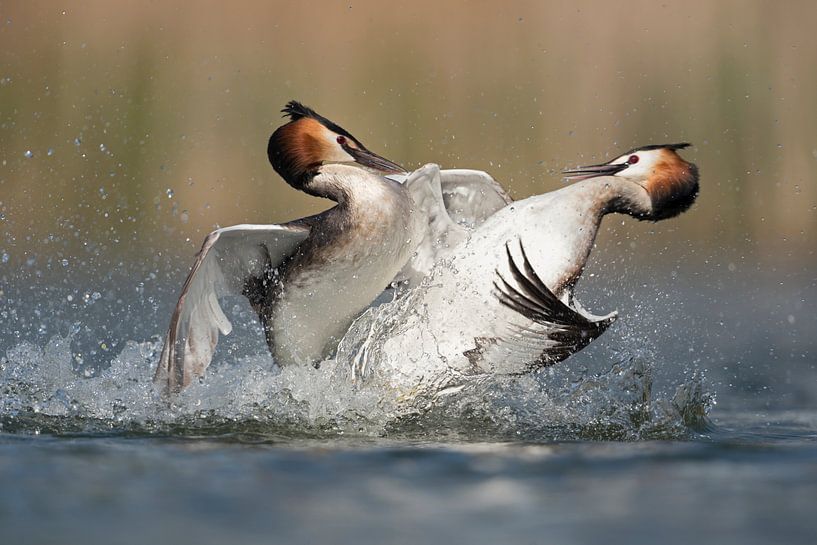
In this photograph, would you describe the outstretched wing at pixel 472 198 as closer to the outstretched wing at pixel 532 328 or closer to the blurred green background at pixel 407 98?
the outstretched wing at pixel 532 328

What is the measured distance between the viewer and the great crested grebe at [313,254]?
16.6 feet

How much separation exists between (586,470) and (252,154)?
595 inches

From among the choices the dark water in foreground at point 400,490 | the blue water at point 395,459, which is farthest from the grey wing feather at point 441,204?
the dark water in foreground at point 400,490

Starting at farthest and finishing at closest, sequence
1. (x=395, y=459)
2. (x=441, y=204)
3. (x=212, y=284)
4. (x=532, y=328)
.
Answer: (x=441, y=204) < (x=212, y=284) < (x=532, y=328) < (x=395, y=459)

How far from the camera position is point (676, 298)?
1157 cm

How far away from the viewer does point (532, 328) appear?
507cm

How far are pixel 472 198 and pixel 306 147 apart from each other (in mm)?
882

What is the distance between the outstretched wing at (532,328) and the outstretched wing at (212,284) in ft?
2.98

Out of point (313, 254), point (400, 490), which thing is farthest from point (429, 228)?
point (400, 490)

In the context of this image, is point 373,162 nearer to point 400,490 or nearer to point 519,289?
point 519,289

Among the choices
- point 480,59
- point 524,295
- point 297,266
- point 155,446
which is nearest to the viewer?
point 155,446

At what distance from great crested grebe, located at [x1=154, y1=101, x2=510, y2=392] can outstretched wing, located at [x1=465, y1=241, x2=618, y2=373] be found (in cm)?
56

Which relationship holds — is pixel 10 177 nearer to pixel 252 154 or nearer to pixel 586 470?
pixel 252 154

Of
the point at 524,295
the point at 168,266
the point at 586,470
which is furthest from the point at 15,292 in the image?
the point at 586,470
